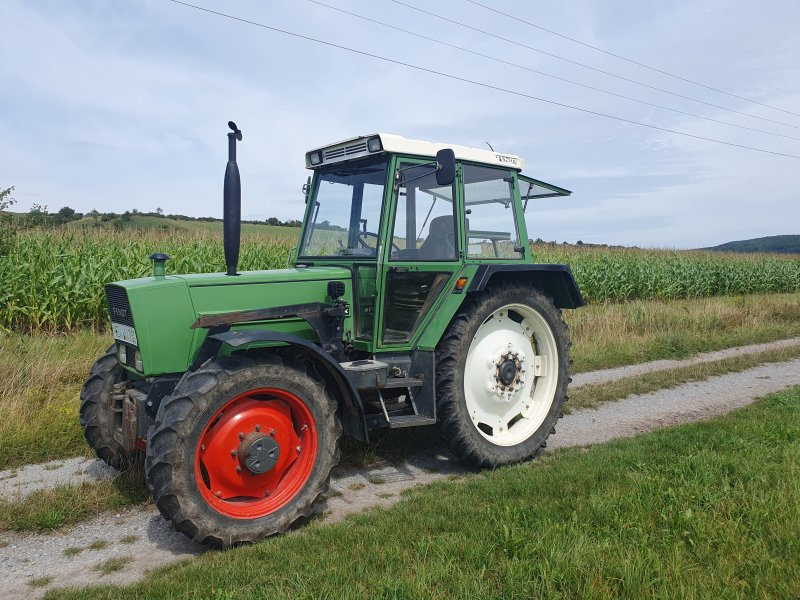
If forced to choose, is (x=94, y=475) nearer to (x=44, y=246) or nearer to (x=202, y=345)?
(x=202, y=345)

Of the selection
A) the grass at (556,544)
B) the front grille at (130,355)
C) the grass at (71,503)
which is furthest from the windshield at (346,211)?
the grass at (71,503)

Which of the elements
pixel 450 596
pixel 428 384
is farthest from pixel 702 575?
pixel 428 384

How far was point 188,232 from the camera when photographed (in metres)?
14.7

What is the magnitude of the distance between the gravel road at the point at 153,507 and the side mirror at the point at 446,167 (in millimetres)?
2246

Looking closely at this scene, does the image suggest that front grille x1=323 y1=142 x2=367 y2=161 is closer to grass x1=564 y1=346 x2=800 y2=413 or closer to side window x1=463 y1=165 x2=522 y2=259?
side window x1=463 y1=165 x2=522 y2=259

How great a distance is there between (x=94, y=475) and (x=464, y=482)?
281cm

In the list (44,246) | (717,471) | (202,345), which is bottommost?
(717,471)

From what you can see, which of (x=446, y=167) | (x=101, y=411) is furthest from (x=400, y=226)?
(x=101, y=411)

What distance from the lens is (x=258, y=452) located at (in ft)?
12.0

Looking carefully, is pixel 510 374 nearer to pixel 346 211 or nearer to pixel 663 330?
pixel 346 211

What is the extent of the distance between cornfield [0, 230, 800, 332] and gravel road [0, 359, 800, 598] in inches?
184

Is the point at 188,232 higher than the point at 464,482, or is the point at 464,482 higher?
the point at 188,232

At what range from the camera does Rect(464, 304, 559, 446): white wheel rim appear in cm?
507

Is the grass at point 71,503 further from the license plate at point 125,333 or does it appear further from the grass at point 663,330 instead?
the grass at point 663,330
